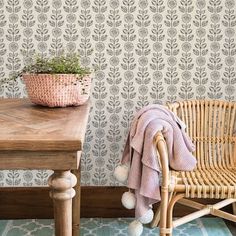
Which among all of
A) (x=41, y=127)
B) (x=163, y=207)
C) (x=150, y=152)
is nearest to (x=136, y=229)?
(x=163, y=207)

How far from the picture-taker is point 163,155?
1529mm

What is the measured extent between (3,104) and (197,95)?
1104mm

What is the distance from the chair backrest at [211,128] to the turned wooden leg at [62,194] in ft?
3.52

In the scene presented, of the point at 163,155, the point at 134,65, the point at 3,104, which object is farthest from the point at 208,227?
the point at 3,104

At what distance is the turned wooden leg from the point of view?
3.42ft

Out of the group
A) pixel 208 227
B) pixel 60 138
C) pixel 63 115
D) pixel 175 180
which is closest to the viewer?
pixel 60 138

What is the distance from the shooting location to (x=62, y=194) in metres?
1.05

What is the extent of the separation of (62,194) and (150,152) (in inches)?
26.2

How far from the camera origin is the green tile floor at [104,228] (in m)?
2.08

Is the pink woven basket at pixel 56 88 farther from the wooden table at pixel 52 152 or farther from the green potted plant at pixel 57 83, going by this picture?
the wooden table at pixel 52 152

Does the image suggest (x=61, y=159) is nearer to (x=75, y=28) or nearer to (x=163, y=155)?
(x=163, y=155)

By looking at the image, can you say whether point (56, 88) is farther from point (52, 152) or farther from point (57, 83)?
point (52, 152)

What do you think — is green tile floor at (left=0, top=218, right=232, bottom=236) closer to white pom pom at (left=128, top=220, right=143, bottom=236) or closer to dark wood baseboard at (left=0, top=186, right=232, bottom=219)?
dark wood baseboard at (left=0, top=186, right=232, bottom=219)

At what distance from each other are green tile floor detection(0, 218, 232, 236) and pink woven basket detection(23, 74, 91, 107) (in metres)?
0.84
